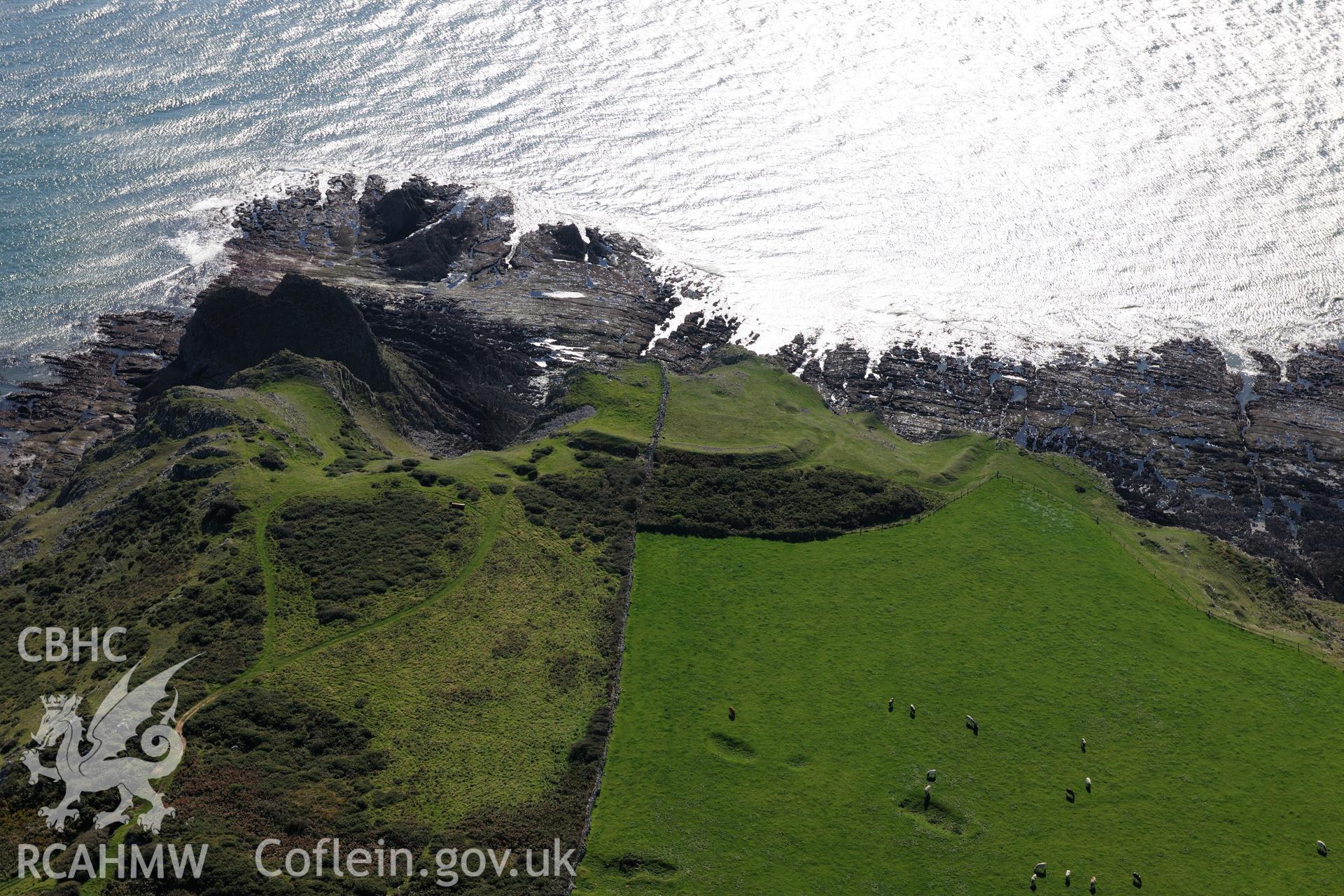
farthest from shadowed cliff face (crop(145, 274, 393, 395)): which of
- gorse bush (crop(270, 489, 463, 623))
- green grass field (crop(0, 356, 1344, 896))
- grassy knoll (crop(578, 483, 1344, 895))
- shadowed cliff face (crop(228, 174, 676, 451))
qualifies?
grassy knoll (crop(578, 483, 1344, 895))

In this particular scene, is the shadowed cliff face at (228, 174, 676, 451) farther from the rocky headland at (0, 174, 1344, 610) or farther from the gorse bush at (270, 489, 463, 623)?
the gorse bush at (270, 489, 463, 623)

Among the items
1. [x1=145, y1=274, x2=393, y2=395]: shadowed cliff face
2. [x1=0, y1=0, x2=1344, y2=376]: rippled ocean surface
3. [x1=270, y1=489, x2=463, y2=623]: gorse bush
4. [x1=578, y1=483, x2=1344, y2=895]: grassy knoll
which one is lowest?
[x1=578, y1=483, x2=1344, y2=895]: grassy knoll

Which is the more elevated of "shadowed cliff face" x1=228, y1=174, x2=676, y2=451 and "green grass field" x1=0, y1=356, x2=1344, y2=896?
"shadowed cliff face" x1=228, y1=174, x2=676, y2=451

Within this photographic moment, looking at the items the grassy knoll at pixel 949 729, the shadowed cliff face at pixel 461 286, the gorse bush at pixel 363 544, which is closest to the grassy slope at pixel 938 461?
the grassy knoll at pixel 949 729

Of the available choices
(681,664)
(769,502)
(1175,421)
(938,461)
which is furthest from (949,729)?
(1175,421)

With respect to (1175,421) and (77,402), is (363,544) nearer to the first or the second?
(77,402)

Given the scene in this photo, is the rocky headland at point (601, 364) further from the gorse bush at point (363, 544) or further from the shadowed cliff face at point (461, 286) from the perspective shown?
the gorse bush at point (363, 544)

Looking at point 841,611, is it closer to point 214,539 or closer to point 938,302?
point 214,539
